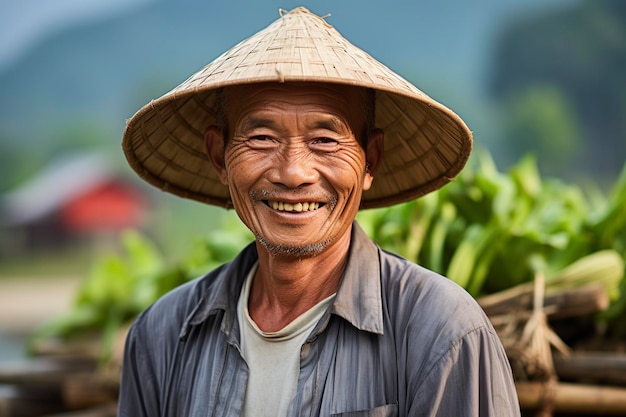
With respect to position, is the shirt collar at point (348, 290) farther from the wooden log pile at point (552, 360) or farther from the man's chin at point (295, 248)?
the wooden log pile at point (552, 360)

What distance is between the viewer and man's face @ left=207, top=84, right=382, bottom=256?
75.4 inches

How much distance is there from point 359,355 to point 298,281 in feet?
0.93

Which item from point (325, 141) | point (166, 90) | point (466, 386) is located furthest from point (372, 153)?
point (166, 90)

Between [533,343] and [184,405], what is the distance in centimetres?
130

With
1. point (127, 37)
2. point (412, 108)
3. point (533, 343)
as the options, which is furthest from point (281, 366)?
point (127, 37)

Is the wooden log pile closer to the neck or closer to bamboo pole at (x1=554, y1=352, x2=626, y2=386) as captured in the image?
bamboo pole at (x1=554, y1=352, x2=626, y2=386)

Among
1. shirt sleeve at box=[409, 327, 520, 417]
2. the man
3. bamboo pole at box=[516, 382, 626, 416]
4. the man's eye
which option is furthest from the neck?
bamboo pole at box=[516, 382, 626, 416]

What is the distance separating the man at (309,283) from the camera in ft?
6.01

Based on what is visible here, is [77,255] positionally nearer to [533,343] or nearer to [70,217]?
[70,217]

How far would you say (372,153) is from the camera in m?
2.11

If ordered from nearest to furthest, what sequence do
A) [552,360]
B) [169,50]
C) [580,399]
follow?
1. [580,399]
2. [552,360]
3. [169,50]

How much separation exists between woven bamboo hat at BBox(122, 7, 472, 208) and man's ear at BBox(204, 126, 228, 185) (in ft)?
0.41

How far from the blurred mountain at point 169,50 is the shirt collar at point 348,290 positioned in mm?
52225

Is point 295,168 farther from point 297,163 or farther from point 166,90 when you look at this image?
point 166,90
